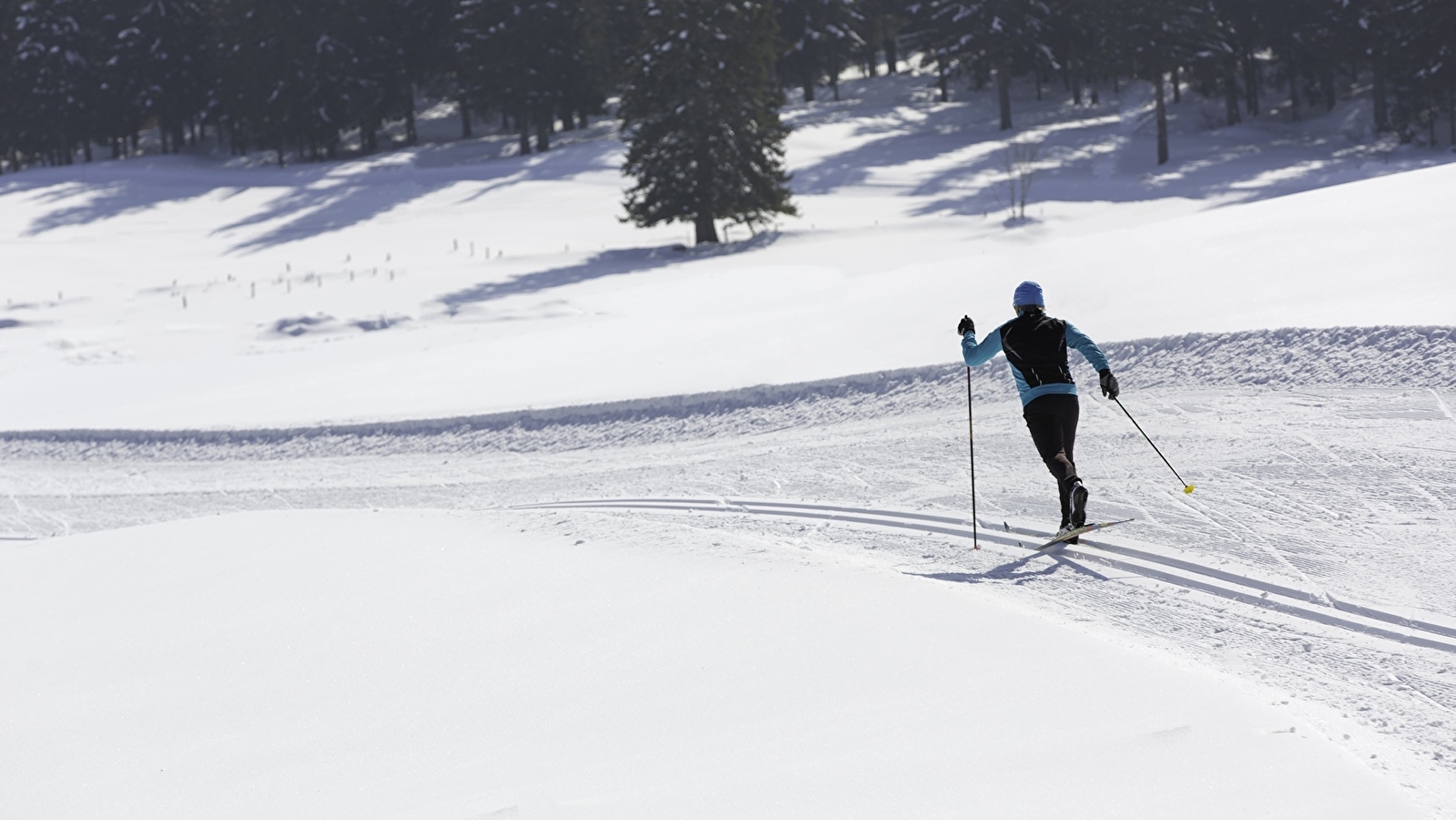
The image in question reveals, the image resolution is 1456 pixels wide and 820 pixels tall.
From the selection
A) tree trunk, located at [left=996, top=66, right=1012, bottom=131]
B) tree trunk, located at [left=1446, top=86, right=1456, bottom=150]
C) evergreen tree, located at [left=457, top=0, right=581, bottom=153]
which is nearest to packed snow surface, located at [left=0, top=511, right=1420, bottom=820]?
tree trunk, located at [left=1446, top=86, right=1456, bottom=150]

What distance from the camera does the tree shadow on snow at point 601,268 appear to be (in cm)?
2705

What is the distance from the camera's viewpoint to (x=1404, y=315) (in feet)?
36.6

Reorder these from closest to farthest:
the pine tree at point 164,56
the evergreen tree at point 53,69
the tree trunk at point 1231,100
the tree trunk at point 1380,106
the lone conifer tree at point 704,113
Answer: the lone conifer tree at point 704,113
the tree trunk at point 1380,106
the tree trunk at point 1231,100
the evergreen tree at point 53,69
the pine tree at point 164,56

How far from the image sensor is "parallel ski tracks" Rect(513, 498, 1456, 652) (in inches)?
232

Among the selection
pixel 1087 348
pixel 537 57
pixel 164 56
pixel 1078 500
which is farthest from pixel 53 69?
pixel 1078 500

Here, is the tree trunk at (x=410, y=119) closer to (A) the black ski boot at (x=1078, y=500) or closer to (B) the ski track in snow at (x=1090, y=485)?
(B) the ski track in snow at (x=1090, y=485)

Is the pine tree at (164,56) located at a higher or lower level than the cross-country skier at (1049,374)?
higher

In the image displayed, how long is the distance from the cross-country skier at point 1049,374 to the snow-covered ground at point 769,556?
68cm

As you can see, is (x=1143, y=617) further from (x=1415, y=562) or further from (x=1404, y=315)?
(x=1404, y=315)

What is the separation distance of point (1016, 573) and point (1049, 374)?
1.34m

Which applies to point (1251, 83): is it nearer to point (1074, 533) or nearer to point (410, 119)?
point (410, 119)

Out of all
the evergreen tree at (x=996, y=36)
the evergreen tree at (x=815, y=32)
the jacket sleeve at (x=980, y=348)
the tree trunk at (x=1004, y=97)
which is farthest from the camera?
the evergreen tree at (x=815, y=32)

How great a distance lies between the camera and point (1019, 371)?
7.73 meters

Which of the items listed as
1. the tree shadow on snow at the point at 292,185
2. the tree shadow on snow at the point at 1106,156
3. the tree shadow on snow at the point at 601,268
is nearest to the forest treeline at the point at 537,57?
the tree shadow on snow at the point at 1106,156
